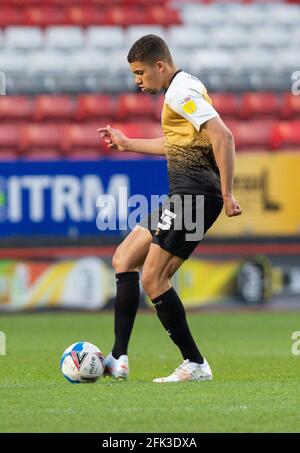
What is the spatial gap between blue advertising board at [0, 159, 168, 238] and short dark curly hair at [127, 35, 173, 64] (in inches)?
254

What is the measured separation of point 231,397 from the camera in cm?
617

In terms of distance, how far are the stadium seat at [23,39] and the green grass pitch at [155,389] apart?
713 centimetres

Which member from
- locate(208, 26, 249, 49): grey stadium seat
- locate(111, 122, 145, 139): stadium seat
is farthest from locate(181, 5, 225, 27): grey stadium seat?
locate(111, 122, 145, 139): stadium seat

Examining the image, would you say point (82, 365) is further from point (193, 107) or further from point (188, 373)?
point (193, 107)

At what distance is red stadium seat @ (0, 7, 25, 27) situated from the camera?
18375 millimetres

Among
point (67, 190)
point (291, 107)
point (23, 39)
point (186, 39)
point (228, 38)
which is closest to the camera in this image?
point (67, 190)

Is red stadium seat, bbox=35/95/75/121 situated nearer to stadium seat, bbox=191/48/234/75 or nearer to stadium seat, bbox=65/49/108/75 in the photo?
stadium seat, bbox=65/49/108/75

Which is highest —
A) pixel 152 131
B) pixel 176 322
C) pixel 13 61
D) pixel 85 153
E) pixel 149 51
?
pixel 13 61

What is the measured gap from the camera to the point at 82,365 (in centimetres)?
697

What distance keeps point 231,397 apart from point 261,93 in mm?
11303

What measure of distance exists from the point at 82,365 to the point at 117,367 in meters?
0.26

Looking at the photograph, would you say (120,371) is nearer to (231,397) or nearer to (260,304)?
(231,397)

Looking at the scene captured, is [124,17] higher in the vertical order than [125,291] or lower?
higher

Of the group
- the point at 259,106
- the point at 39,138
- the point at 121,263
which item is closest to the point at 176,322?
the point at 121,263
